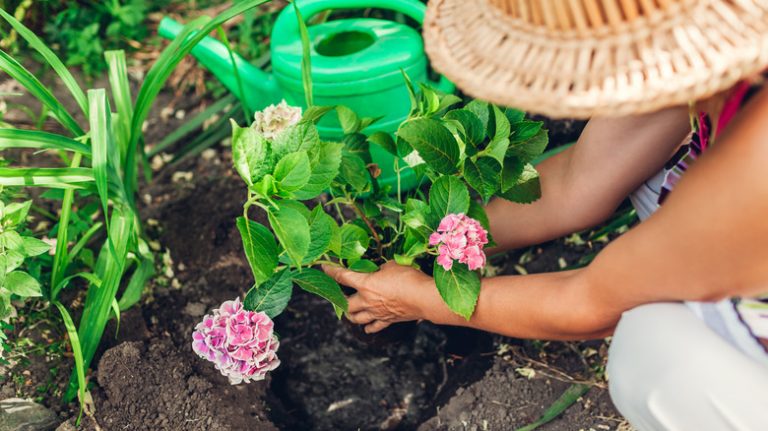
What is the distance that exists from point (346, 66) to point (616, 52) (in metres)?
0.93

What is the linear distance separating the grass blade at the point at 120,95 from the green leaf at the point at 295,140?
650mm

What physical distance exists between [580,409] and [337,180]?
0.77 m

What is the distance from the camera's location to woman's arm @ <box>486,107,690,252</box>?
1.43 meters

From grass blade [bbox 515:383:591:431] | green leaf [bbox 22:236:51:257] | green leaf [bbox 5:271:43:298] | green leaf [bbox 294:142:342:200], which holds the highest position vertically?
green leaf [bbox 294:142:342:200]

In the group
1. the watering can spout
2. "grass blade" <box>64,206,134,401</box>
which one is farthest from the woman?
the watering can spout

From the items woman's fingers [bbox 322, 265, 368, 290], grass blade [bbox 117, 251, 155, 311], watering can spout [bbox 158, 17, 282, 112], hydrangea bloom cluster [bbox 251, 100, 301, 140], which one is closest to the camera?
hydrangea bloom cluster [bbox 251, 100, 301, 140]

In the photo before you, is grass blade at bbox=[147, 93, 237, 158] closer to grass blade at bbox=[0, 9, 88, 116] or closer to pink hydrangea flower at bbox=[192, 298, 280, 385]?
grass blade at bbox=[0, 9, 88, 116]

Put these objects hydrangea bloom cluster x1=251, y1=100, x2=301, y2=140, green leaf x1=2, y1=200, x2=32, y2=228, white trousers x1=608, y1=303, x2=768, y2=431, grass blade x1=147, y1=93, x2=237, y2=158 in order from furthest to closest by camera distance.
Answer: grass blade x1=147, y1=93, x2=237, y2=158 < green leaf x1=2, y1=200, x2=32, y2=228 < hydrangea bloom cluster x1=251, y1=100, x2=301, y2=140 < white trousers x1=608, y1=303, x2=768, y2=431

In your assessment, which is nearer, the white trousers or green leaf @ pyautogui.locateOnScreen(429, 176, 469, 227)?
the white trousers

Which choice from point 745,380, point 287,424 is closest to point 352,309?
point 287,424

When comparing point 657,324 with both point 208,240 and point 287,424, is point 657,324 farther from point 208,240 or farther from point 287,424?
point 208,240

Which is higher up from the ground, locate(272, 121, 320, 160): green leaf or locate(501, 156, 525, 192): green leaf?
locate(272, 121, 320, 160): green leaf

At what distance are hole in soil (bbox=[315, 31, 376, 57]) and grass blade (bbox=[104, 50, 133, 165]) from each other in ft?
1.67

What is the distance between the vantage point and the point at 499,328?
1415 millimetres
